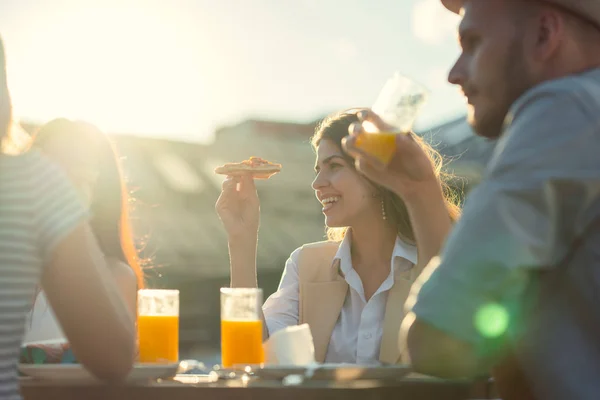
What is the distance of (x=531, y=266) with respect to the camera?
125 centimetres

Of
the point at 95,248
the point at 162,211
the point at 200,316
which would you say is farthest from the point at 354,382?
the point at 200,316

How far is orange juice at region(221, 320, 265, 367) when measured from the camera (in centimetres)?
244

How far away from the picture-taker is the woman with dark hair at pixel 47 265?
4.69ft

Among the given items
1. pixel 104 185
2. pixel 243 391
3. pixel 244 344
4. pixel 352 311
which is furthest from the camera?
pixel 104 185

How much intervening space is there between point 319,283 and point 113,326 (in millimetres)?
2263

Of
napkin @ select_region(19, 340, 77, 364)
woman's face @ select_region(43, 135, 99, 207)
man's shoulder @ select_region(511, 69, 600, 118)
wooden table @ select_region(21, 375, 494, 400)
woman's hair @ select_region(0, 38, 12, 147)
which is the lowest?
wooden table @ select_region(21, 375, 494, 400)

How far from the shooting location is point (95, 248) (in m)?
1.48

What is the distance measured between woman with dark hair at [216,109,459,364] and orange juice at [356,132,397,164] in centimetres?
118

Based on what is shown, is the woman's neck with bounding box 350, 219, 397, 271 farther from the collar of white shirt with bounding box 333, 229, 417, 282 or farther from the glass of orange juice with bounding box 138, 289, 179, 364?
the glass of orange juice with bounding box 138, 289, 179, 364

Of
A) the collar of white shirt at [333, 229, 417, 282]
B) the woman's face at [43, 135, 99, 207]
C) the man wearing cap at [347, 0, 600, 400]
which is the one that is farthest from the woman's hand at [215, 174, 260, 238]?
the man wearing cap at [347, 0, 600, 400]

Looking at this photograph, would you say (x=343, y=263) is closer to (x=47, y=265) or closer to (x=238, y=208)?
(x=238, y=208)

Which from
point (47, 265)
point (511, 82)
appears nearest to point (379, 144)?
point (511, 82)

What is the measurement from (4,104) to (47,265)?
1.14ft

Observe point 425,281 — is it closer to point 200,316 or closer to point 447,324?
point 447,324
